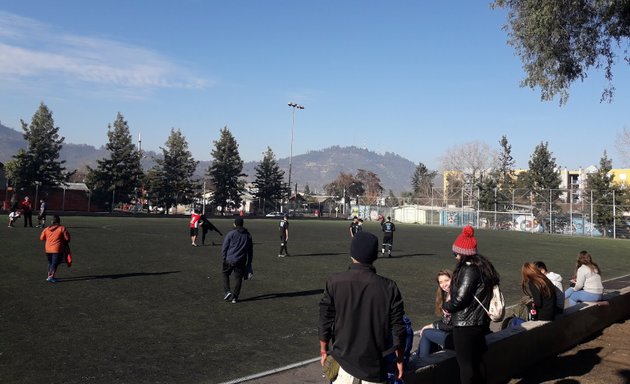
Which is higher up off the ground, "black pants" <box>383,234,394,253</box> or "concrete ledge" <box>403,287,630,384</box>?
"black pants" <box>383,234,394,253</box>

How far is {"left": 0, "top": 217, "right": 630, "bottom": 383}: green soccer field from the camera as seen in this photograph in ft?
20.2

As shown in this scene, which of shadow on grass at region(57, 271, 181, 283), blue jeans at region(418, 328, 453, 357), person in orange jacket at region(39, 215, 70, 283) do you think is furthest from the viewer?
shadow on grass at region(57, 271, 181, 283)

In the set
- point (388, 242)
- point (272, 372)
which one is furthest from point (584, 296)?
point (388, 242)

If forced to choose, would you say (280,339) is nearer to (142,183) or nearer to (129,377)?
(129,377)

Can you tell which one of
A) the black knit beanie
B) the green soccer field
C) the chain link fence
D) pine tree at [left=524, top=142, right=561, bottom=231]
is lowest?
the green soccer field

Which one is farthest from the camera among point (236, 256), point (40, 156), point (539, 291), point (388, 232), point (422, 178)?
point (422, 178)

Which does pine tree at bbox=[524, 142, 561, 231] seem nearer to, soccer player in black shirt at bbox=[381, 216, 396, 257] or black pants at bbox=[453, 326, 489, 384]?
soccer player in black shirt at bbox=[381, 216, 396, 257]

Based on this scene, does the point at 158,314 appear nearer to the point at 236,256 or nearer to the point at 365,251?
the point at 236,256

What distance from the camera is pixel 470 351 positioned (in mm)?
4742

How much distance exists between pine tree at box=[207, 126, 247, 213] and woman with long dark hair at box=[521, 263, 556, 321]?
223 feet

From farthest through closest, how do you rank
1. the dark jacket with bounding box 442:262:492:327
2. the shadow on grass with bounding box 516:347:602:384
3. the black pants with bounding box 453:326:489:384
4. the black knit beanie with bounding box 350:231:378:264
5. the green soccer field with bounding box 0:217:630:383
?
the shadow on grass with bounding box 516:347:602:384 < the green soccer field with bounding box 0:217:630:383 < the black pants with bounding box 453:326:489:384 < the dark jacket with bounding box 442:262:492:327 < the black knit beanie with bounding box 350:231:378:264

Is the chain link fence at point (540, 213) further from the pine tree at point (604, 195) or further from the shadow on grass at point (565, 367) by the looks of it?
the shadow on grass at point (565, 367)

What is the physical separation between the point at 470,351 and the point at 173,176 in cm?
6697

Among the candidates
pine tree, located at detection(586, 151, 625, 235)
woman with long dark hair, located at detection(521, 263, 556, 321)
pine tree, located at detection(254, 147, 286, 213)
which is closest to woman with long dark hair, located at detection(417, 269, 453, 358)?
woman with long dark hair, located at detection(521, 263, 556, 321)
